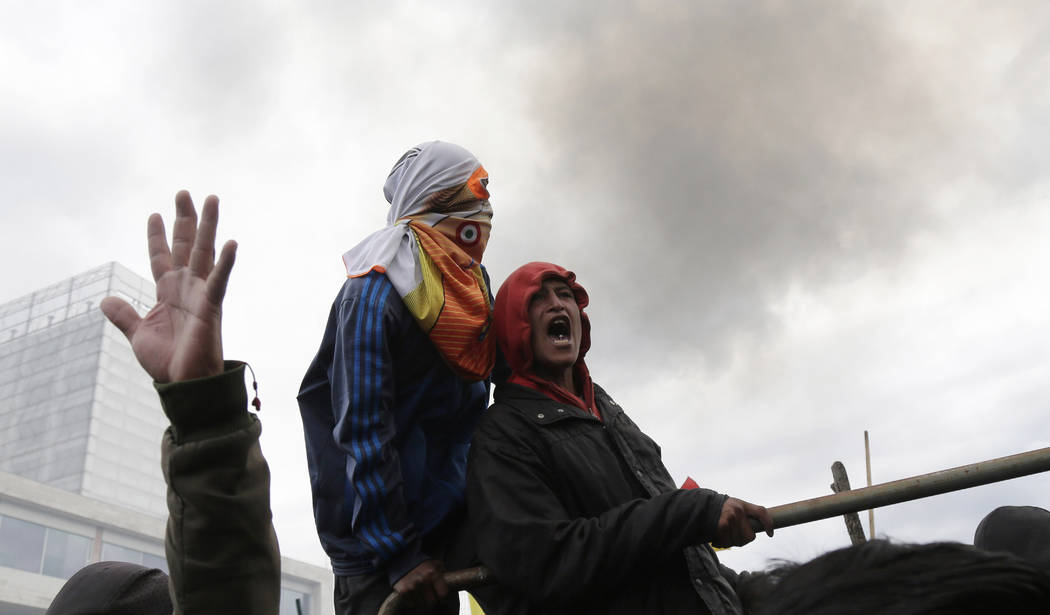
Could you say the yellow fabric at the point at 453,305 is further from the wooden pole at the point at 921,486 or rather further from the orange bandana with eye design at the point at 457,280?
the wooden pole at the point at 921,486

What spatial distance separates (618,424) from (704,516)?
2.05ft

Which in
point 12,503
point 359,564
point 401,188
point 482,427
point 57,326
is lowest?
point 359,564

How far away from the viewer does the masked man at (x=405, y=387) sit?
2.53m

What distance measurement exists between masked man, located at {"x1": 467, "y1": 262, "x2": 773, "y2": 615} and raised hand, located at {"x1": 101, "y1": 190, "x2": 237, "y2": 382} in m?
1.16

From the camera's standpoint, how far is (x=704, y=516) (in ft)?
7.79

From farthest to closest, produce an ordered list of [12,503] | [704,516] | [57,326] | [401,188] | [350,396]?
1. [57,326]
2. [12,503]
3. [401,188]
4. [350,396]
5. [704,516]

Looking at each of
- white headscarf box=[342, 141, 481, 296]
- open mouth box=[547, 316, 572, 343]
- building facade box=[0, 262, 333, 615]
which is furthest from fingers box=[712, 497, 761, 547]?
building facade box=[0, 262, 333, 615]

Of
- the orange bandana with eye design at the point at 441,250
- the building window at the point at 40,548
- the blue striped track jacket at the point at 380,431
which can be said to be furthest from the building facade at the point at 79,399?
the blue striped track jacket at the point at 380,431

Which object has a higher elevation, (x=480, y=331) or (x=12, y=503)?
(x=12, y=503)

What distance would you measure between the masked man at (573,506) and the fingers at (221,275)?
3.88 feet

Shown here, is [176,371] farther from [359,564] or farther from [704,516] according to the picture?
[704,516]

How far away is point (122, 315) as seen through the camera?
5.77 ft

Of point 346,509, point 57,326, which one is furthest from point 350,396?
point 57,326

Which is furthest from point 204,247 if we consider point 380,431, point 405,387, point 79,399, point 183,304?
point 79,399
